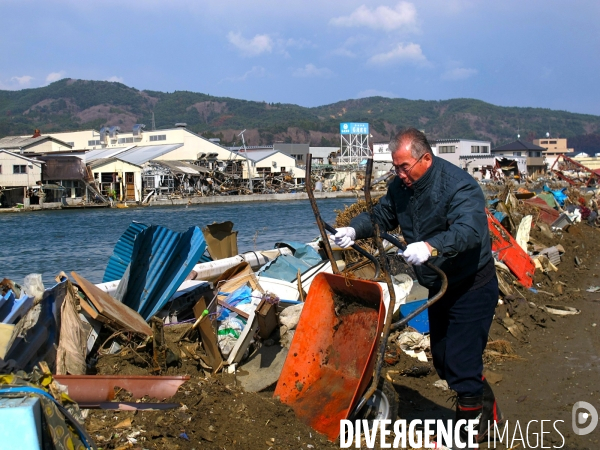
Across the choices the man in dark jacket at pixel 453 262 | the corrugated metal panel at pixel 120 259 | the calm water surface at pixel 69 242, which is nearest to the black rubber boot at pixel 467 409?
the man in dark jacket at pixel 453 262

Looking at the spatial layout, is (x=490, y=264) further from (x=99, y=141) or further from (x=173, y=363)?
(x=99, y=141)

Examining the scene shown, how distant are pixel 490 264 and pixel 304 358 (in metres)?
1.39

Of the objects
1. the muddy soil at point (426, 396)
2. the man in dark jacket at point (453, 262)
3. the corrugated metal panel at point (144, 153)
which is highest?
the corrugated metal panel at point (144, 153)

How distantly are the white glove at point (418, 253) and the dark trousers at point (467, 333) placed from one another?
59cm

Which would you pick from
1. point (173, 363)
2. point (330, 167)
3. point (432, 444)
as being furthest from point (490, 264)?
point (330, 167)

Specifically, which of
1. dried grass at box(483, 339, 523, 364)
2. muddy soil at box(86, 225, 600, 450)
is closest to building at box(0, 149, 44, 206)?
muddy soil at box(86, 225, 600, 450)

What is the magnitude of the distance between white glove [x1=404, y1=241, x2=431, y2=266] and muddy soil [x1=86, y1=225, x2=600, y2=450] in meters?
1.33

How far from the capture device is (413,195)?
3.66 meters

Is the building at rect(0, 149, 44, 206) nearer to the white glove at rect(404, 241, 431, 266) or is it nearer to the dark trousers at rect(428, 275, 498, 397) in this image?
the dark trousers at rect(428, 275, 498, 397)

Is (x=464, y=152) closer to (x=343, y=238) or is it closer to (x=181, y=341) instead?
(x=181, y=341)

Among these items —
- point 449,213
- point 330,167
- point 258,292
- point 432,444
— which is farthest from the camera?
point 330,167

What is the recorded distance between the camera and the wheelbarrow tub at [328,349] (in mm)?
3920

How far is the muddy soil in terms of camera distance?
342 centimetres

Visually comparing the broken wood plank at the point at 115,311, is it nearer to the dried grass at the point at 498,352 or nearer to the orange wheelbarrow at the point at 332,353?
the orange wheelbarrow at the point at 332,353
